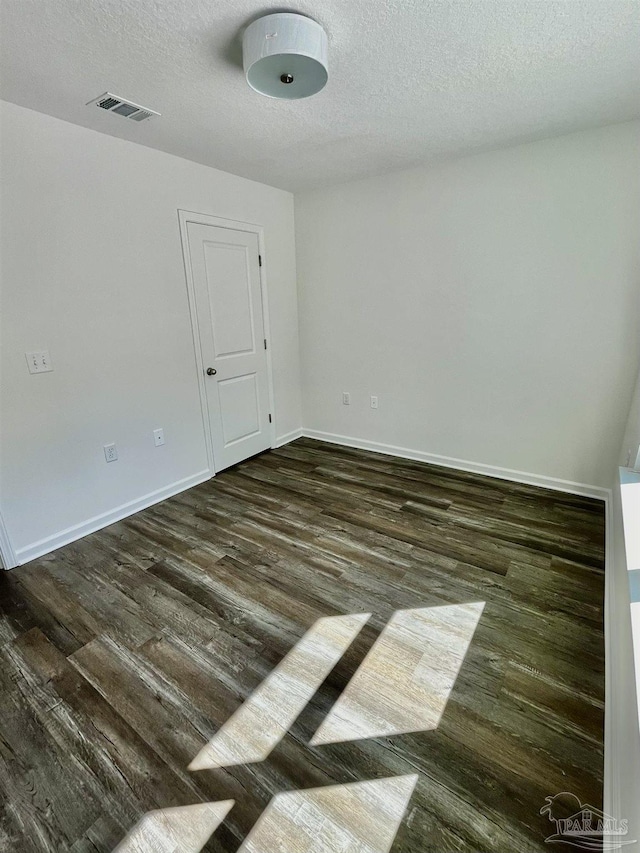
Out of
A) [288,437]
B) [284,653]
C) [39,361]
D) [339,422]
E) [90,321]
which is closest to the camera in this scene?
[284,653]

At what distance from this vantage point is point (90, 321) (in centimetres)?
245

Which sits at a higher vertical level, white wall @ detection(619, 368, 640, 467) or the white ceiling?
the white ceiling

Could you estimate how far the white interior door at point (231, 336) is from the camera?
3105 mm

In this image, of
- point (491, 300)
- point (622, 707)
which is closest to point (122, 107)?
point (491, 300)

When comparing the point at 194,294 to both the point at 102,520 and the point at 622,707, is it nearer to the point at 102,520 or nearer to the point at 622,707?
the point at 102,520

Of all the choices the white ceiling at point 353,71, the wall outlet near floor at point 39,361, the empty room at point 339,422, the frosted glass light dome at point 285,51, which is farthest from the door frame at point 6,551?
the frosted glass light dome at point 285,51

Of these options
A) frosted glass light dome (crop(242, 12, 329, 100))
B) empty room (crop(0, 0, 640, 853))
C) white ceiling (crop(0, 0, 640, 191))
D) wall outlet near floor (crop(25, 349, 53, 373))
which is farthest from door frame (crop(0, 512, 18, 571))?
frosted glass light dome (crop(242, 12, 329, 100))

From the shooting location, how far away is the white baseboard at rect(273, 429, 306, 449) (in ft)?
13.5

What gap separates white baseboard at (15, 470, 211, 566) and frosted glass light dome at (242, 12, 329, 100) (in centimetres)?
258

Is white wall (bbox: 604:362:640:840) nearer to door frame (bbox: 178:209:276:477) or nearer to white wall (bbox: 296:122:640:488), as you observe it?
white wall (bbox: 296:122:640:488)

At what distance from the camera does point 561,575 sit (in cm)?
211

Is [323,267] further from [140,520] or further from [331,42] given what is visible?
[140,520]

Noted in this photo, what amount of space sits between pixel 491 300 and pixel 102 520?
3.24 meters

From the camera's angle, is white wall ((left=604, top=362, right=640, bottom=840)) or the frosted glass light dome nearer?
white wall ((left=604, top=362, right=640, bottom=840))
